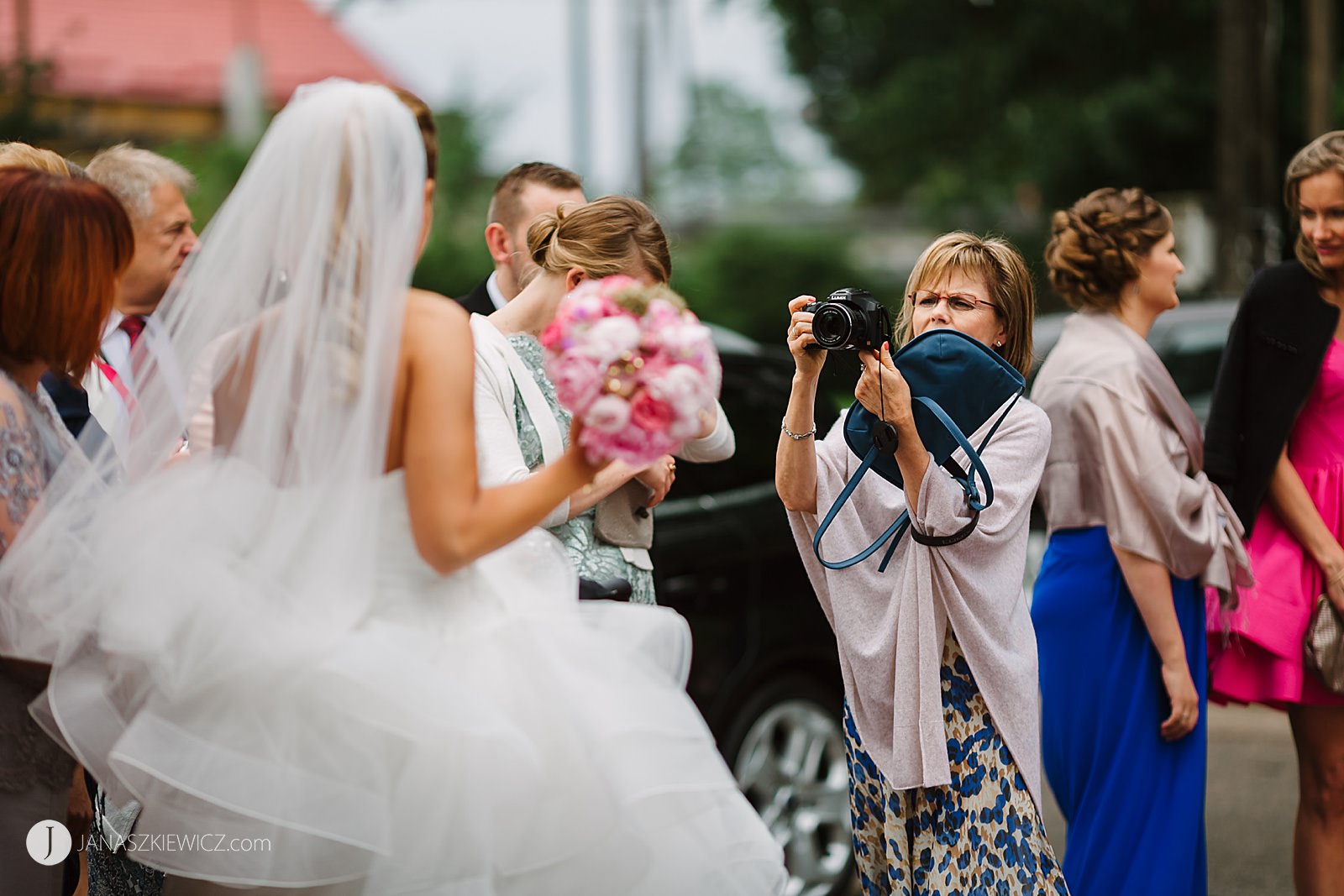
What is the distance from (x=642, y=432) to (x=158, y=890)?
168cm

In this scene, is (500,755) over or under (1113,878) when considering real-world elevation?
over

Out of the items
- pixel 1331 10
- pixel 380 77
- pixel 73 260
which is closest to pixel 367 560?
pixel 73 260

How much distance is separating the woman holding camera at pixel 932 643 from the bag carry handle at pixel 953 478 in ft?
0.08

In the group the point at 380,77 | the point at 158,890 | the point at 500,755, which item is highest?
the point at 500,755

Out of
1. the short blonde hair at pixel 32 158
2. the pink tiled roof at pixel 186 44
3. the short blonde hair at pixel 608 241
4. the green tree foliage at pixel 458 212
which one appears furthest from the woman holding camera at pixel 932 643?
the pink tiled roof at pixel 186 44

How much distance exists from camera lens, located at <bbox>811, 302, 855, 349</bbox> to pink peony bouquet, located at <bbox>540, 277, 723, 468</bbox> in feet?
2.08

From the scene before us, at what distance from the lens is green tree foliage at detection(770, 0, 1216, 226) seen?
18.7 metres

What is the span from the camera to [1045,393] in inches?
160

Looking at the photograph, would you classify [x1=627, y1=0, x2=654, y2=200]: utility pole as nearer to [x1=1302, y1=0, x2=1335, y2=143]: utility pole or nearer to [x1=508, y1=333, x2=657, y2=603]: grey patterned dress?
[x1=1302, y1=0, x2=1335, y2=143]: utility pole

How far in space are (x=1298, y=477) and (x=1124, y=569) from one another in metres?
0.59

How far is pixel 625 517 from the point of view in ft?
11.4

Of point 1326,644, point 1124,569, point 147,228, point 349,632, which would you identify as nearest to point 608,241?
point 349,632

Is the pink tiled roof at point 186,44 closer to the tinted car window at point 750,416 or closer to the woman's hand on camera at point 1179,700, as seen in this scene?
the tinted car window at point 750,416

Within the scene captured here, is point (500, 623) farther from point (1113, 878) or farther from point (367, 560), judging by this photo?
point (1113, 878)
